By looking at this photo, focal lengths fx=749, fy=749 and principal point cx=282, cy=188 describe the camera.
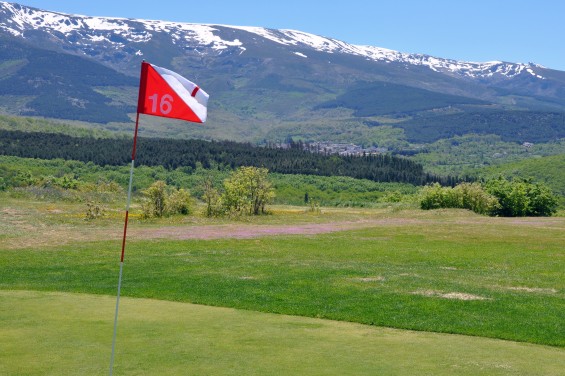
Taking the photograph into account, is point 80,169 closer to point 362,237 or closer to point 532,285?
point 362,237

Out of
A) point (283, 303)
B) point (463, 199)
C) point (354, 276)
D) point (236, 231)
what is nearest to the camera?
point (283, 303)

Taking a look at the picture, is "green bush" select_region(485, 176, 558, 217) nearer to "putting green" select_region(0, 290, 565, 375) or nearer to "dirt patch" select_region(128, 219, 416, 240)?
"dirt patch" select_region(128, 219, 416, 240)

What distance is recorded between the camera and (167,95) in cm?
1880

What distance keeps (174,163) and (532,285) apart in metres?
162

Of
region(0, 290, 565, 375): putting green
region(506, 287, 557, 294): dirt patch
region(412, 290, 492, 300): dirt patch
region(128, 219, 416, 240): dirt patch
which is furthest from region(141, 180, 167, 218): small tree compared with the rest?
region(0, 290, 565, 375): putting green

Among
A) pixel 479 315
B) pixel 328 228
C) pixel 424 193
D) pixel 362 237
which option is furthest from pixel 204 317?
pixel 424 193

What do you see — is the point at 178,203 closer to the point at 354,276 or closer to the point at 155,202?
the point at 155,202

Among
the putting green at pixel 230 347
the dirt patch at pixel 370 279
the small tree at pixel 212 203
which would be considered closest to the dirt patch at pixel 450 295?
the dirt patch at pixel 370 279

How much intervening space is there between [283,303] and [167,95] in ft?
40.6

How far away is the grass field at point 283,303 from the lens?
1830cm

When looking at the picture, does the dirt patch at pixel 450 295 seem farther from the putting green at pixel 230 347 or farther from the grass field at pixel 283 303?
the putting green at pixel 230 347

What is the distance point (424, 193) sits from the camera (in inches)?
3996

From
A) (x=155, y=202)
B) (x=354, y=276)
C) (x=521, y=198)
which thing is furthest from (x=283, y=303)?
(x=521, y=198)

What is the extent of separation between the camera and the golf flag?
733 inches
